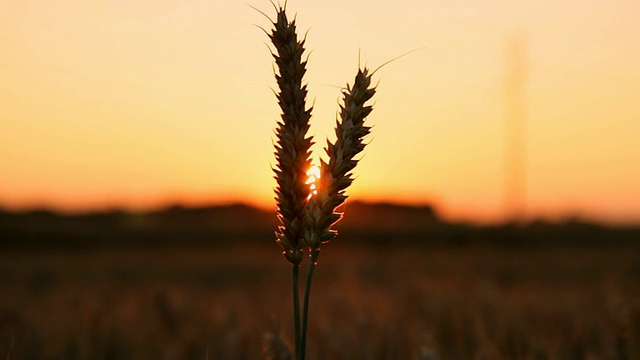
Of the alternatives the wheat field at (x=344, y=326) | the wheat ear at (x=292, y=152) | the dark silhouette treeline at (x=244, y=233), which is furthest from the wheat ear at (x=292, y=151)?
the dark silhouette treeline at (x=244, y=233)

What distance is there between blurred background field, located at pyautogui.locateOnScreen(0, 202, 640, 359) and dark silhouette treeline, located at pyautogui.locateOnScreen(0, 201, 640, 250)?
59mm

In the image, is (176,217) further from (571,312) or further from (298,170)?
(298,170)

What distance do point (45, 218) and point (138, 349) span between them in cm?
2060

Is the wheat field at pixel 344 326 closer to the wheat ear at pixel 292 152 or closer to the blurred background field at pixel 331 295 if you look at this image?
the blurred background field at pixel 331 295

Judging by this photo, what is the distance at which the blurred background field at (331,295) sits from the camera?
3.43m

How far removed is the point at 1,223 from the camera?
19.6 meters

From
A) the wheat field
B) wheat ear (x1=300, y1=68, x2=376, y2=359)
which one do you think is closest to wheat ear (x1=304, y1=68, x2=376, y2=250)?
wheat ear (x1=300, y1=68, x2=376, y2=359)

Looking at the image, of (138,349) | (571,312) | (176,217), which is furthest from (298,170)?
(176,217)

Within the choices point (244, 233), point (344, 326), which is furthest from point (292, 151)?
point (244, 233)

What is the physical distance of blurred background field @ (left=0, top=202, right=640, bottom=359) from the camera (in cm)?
343

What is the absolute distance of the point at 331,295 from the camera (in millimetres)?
6074

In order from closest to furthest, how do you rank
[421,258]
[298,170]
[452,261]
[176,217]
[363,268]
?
[298,170] < [363,268] < [452,261] < [421,258] < [176,217]

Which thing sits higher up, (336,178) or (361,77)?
(361,77)

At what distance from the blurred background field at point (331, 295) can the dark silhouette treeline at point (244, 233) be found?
59 millimetres
